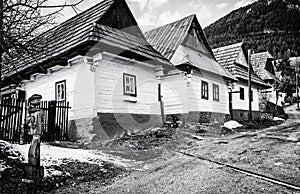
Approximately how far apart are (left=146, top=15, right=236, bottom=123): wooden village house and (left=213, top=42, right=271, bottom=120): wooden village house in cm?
190

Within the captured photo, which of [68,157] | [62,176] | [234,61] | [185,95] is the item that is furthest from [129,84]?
[234,61]

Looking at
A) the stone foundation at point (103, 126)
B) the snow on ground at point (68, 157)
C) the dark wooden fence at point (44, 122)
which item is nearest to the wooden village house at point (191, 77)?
the stone foundation at point (103, 126)

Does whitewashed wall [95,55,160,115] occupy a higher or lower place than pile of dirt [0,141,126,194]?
higher

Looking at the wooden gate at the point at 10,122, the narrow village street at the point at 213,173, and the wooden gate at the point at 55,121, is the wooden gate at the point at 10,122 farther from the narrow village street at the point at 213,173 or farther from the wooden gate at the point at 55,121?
the narrow village street at the point at 213,173

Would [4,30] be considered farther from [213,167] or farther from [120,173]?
[213,167]

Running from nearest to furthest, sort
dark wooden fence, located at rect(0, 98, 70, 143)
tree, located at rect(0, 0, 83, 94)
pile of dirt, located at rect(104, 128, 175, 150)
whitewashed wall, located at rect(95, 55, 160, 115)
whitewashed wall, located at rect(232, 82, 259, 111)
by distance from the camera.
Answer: tree, located at rect(0, 0, 83, 94) < dark wooden fence, located at rect(0, 98, 70, 143) < pile of dirt, located at rect(104, 128, 175, 150) < whitewashed wall, located at rect(95, 55, 160, 115) < whitewashed wall, located at rect(232, 82, 259, 111)

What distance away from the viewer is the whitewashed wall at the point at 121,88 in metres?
12.0

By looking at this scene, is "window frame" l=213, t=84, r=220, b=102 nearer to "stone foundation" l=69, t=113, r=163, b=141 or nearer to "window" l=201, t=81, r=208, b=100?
"window" l=201, t=81, r=208, b=100

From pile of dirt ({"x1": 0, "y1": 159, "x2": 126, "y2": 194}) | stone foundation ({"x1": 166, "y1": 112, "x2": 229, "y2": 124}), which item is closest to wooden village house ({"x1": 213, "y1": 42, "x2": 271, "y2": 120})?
stone foundation ({"x1": 166, "y1": 112, "x2": 229, "y2": 124})

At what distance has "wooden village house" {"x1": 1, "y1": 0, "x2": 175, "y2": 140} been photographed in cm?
1161

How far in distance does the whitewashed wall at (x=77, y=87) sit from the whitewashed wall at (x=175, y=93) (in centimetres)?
731

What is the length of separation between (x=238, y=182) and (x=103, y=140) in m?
6.77

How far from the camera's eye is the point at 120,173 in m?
6.97

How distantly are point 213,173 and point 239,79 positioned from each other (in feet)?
61.0
